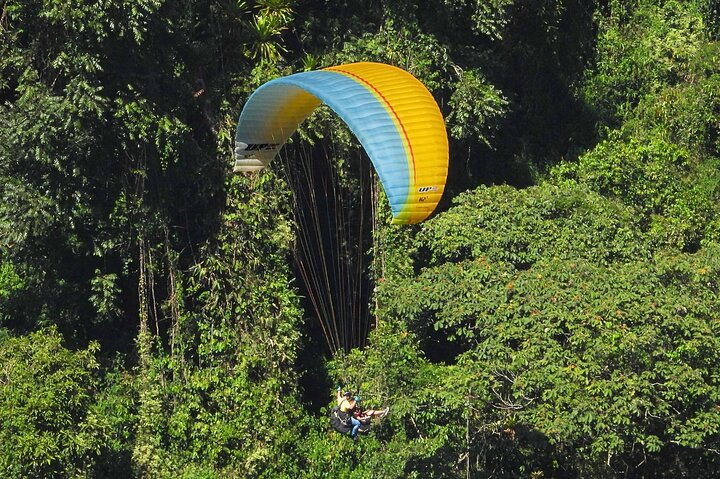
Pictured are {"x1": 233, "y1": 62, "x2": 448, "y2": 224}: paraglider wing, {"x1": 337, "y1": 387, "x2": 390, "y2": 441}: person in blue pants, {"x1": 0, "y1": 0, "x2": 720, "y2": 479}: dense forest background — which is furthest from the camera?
{"x1": 337, "y1": 387, "x2": 390, "y2": 441}: person in blue pants

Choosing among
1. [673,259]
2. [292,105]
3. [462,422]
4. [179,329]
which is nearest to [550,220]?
[673,259]

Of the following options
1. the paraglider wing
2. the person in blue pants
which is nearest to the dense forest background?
the person in blue pants

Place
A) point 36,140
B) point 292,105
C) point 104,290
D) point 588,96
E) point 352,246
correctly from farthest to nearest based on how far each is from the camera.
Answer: point 588,96 < point 352,246 < point 104,290 < point 36,140 < point 292,105

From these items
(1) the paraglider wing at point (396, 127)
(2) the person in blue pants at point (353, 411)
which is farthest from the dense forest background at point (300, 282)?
(1) the paraglider wing at point (396, 127)

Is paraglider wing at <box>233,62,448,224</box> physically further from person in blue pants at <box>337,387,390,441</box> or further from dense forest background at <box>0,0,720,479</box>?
person in blue pants at <box>337,387,390,441</box>

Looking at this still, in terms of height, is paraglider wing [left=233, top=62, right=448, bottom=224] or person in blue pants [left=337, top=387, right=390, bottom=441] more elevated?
paraglider wing [left=233, top=62, right=448, bottom=224]

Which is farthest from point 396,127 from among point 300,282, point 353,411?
point 300,282

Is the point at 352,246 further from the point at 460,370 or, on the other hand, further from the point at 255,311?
the point at 460,370

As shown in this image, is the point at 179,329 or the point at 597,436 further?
the point at 179,329
